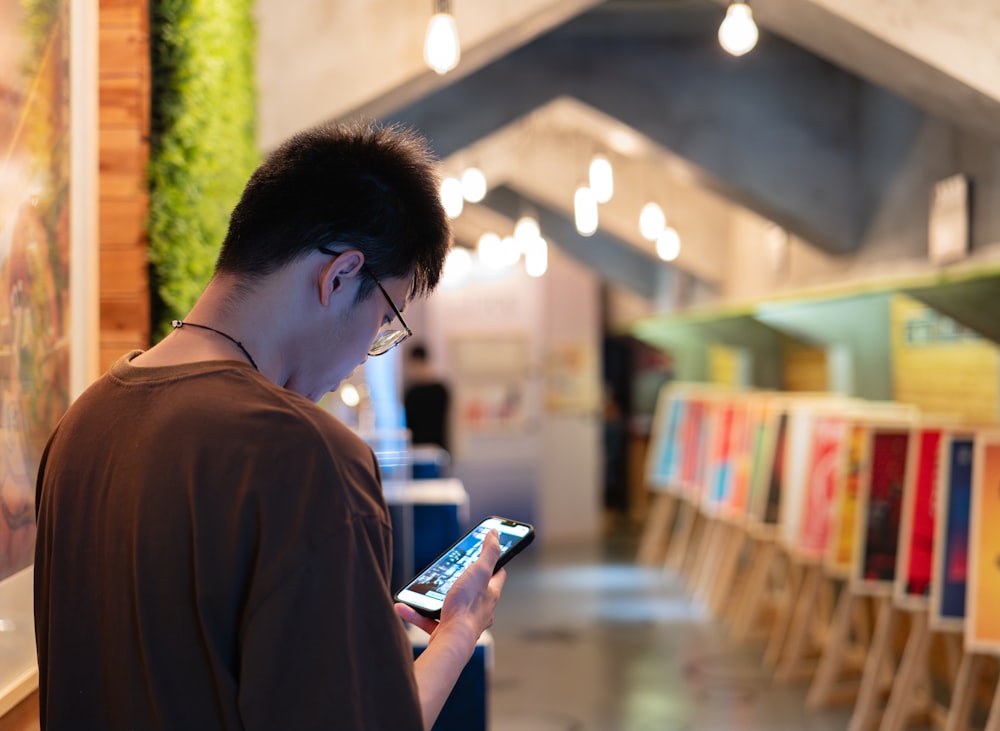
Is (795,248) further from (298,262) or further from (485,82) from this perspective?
(298,262)

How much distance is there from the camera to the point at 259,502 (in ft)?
3.61

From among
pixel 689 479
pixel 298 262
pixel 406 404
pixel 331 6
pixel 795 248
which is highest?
pixel 331 6

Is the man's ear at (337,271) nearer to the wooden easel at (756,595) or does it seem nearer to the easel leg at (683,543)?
the wooden easel at (756,595)

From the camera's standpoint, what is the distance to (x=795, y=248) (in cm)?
841

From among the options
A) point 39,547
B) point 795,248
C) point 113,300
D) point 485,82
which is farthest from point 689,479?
point 39,547

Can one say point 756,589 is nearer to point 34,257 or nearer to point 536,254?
point 536,254

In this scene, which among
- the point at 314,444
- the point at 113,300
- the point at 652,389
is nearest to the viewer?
the point at 314,444

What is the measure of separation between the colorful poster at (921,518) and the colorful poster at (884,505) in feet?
0.95

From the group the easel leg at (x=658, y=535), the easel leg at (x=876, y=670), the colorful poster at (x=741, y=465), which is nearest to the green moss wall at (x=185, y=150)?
the easel leg at (x=876, y=670)

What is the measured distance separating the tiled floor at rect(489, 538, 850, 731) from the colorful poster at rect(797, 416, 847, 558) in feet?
2.49

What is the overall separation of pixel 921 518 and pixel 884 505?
45 cm

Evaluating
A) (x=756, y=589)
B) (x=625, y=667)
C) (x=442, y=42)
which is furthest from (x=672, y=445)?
(x=442, y=42)

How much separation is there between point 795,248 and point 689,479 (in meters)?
1.99

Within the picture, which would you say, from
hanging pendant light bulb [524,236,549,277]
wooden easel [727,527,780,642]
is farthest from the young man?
hanging pendant light bulb [524,236,549,277]
